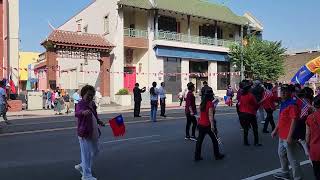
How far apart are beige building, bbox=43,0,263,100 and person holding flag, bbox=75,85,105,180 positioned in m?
27.5

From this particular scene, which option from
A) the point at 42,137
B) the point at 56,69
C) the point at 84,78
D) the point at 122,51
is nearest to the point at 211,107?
the point at 42,137

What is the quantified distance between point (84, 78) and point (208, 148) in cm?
2825

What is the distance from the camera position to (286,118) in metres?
7.43

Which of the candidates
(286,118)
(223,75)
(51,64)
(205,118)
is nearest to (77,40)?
(51,64)

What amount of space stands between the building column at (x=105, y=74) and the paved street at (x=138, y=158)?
19489mm

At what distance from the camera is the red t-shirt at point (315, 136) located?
19.3 feet

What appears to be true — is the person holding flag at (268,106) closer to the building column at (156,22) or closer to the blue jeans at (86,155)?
the blue jeans at (86,155)

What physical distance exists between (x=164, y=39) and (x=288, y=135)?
102 ft

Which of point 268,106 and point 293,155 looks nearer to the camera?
point 293,155

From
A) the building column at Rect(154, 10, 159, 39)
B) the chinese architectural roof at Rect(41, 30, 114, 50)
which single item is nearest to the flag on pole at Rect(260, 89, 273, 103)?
the chinese architectural roof at Rect(41, 30, 114, 50)

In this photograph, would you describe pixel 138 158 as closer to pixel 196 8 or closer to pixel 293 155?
pixel 293 155

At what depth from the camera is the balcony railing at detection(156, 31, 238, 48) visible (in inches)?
1500

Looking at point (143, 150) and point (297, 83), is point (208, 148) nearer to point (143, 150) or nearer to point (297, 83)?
point (143, 150)

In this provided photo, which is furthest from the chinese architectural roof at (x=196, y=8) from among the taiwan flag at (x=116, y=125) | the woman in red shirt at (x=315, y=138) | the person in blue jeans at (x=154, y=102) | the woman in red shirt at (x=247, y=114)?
the woman in red shirt at (x=315, y=138)
